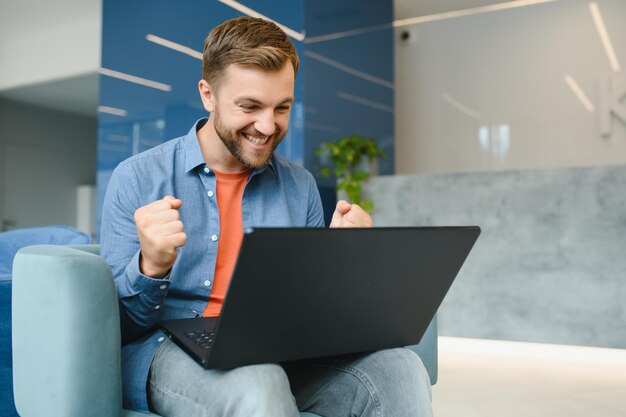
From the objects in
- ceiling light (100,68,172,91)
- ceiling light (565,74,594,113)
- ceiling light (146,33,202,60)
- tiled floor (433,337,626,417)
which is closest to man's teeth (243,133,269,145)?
tiled floor (433,337,626,417)

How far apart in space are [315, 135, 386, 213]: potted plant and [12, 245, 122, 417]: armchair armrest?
10.6ft

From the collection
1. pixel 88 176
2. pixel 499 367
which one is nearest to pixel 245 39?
pixel 499 367

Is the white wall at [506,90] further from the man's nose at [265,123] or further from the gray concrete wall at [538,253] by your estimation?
the man's nose at [265,123]

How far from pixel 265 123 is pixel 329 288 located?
470mm

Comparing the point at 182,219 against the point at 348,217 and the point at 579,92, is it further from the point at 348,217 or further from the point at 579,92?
the point at 579,92

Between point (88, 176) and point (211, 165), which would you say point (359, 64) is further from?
point (88, 176)

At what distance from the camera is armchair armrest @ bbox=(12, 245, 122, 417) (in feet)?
2.91

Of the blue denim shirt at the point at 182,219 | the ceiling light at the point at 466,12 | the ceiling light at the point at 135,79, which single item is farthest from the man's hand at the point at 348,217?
the ceiling light at the point at 466,12

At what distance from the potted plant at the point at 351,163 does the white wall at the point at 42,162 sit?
5.37m

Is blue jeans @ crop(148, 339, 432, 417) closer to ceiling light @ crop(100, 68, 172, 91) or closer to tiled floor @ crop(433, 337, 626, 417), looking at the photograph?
tiled floor @ crop(433, 337, 626, 417)

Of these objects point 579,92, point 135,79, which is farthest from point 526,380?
point 579,92

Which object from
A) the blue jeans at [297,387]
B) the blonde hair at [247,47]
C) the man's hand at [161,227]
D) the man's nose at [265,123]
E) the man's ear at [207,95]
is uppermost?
the blonde hair at [247,47]

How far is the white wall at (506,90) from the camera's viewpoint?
18.7 feet

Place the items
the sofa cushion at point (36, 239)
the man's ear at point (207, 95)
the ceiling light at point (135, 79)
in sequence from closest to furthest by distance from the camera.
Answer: the man's ear at point (207, 95)
the sofa cushion at point (36, 239)
the ceiling light at point (135, 79)
